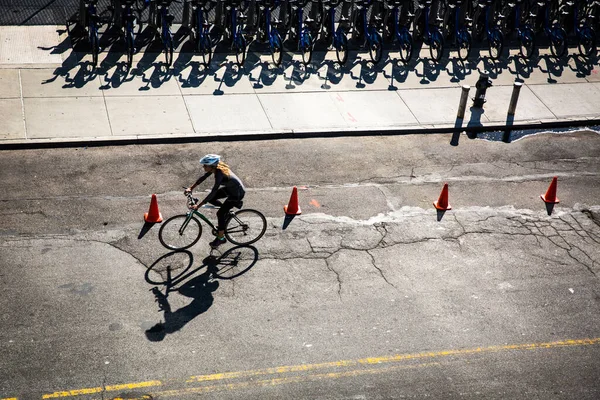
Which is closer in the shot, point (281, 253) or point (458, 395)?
point (458, 395)

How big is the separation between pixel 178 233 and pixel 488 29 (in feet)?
36.7

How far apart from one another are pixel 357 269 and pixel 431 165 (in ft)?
12.9

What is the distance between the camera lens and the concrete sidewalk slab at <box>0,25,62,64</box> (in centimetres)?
1612

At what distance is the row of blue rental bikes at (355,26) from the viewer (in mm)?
16875

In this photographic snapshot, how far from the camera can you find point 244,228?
36.7 ft

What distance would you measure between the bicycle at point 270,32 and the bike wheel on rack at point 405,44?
299cm

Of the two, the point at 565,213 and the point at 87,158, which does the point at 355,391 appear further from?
the point at 87,158

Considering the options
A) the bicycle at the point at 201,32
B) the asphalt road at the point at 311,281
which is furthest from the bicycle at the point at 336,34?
the asphalt road at the point at 311,281

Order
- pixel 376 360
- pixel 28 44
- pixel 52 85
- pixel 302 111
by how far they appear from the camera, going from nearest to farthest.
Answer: pixel 376 360 < pixel 52 85 < pixel 302 111 < pixel 28 44

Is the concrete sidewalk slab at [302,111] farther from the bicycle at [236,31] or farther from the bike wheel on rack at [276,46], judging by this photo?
the bicycle at [236,31]

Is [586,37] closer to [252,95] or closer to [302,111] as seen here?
[302,111]

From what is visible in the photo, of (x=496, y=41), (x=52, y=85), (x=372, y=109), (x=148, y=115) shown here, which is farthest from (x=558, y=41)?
(x=52, y=85)

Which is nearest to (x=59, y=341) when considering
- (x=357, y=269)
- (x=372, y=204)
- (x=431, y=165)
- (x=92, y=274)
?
(x=92, y=274)

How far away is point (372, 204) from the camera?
12547 mm
